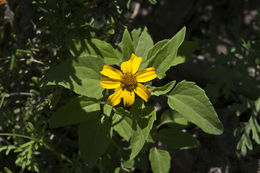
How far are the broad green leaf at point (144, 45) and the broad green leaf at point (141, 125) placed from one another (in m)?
0.39

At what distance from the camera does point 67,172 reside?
206 cm

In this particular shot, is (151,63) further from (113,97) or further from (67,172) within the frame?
(67,172)

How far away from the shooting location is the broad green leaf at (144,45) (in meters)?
1.87

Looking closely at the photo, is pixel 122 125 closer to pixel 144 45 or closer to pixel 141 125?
pixel 141 125

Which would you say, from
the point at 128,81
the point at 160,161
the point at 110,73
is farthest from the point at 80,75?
the point at 160,161

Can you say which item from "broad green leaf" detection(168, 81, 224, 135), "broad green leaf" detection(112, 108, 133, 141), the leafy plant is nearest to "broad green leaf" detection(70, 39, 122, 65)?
the leafy plant

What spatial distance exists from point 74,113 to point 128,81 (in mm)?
395

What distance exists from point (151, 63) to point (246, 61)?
1.06 m

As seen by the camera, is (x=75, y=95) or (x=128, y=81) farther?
(x=75, y=95)

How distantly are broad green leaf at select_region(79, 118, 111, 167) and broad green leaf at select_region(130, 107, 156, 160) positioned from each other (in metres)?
0.20

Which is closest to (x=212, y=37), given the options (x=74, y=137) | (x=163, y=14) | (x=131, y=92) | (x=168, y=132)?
(x=163, y=14)

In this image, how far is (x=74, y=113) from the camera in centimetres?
173

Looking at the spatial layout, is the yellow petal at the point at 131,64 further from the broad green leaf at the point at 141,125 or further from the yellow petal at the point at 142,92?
the broad green leaf at the point at 141,125

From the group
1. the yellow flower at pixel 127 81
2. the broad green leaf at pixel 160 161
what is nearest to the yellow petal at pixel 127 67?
the yellow flower at pixel 127 81
